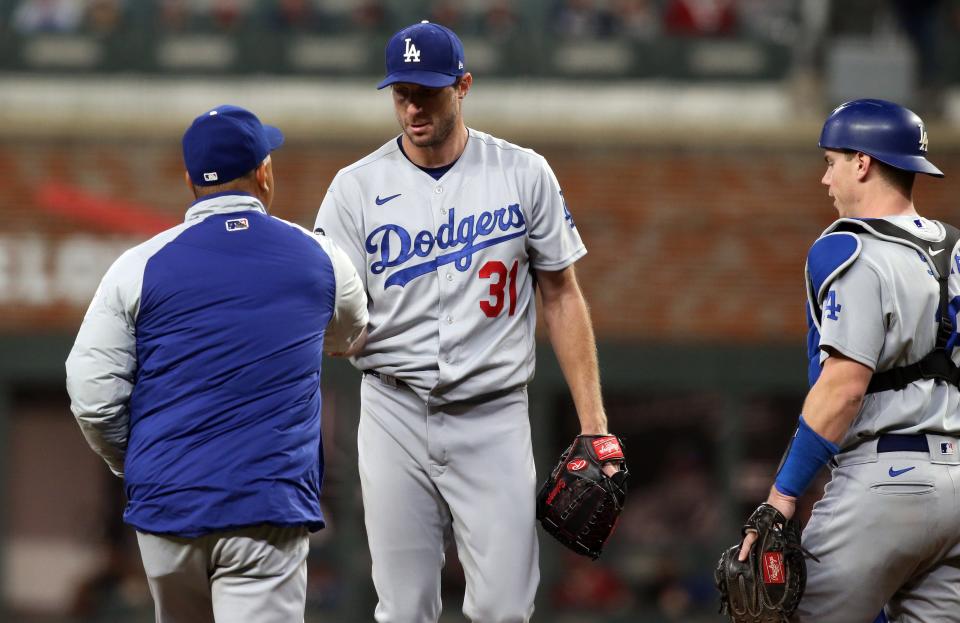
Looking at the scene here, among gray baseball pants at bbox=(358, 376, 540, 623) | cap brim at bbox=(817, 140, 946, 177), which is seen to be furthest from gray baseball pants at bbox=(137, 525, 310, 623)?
cap brim at bbox=(817, 140, 946, 177)

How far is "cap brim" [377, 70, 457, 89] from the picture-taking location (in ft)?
12.9

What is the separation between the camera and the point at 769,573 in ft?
11.8

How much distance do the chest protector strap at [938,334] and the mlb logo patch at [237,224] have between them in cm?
166

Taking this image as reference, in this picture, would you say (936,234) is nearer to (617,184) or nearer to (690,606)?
(617,184)

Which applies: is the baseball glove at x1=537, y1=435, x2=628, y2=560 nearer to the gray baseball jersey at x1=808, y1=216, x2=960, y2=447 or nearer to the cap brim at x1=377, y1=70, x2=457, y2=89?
the gray baseball jersey at x1=808, y1=216, x2=960, y2=447

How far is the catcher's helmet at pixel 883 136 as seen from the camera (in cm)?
376

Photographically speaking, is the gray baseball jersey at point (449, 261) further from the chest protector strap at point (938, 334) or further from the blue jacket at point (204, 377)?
the chest protector strap at point (938, 334)

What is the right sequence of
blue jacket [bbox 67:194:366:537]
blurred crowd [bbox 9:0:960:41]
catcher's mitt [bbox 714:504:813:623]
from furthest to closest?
blurred crowd [bbox 9:0:960:41] < catcher's mitt [bbox 714:504:813:623] < blue jacket [bbox 67:194:366:537]

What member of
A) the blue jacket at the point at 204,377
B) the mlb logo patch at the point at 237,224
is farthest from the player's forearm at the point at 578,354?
the mlb logo patch at the point at 237,224

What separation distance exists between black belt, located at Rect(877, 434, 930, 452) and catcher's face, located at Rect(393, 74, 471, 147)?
1.58m

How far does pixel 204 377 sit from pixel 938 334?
1.98 metres

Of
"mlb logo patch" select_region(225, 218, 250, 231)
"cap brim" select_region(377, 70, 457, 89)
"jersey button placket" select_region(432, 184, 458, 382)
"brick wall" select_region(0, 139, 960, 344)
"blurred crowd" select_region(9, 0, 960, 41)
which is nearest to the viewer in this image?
"mlb logo patch" select_region(225, 218, 250, 231)

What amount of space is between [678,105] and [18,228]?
16.6 feet

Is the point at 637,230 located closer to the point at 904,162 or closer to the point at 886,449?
the point at 904,162
